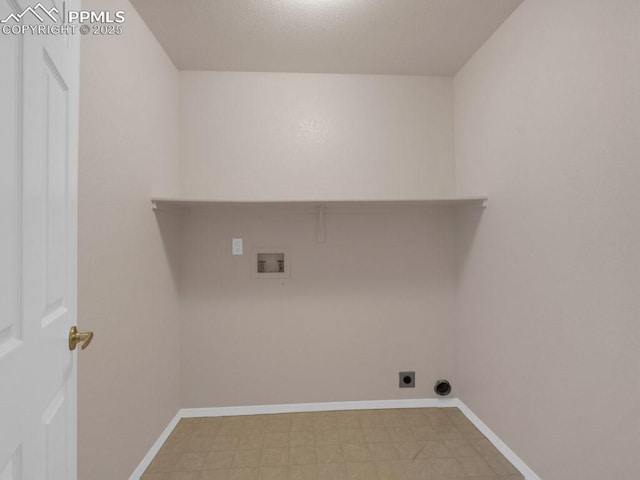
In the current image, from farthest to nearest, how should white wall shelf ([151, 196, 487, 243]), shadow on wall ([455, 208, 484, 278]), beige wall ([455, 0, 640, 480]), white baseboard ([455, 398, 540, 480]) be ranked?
shadow on wall ([455, 208, 484, 278]) → white wall shelf ([151, 196, 487, 243]) → white baseboard ([455, 398, 540, 480]) → beige wall ([455, 0, 640, 480])

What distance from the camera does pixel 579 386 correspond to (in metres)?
1.43

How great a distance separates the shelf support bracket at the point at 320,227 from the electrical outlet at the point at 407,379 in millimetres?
1207

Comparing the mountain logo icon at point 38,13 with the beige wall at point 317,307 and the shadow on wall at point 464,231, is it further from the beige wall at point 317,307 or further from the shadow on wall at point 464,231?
the shadow on wall at point 464,231

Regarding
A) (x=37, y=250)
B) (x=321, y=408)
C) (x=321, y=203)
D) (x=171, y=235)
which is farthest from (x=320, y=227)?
(x=37, y=250)

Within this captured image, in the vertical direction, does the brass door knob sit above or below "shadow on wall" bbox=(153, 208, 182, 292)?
below

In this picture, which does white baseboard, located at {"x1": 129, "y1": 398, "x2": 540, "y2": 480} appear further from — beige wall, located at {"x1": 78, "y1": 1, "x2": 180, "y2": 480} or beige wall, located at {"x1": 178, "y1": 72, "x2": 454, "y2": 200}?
beige wall, located at {"x1": 178, "y1": 72, "x2": 454, "y2": 200}

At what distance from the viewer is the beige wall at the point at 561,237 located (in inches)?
48.8

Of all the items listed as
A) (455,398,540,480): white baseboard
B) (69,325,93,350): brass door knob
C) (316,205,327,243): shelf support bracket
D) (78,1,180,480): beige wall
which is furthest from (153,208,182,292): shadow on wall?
(455,398,540,480): white baseboard

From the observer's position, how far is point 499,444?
77.9 inches

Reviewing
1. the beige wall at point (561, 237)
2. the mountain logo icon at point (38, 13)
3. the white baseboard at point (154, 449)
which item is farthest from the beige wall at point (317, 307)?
the mountain logo icon at point (38, 13)

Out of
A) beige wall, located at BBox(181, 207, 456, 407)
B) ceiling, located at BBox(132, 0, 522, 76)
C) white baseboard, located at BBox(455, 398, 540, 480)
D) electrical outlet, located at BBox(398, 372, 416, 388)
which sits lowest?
white baseboard, located at BBox(455, 398, 540, 480)

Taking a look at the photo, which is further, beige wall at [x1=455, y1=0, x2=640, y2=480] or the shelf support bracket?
the shelf support bracket

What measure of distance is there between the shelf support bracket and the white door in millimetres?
1629

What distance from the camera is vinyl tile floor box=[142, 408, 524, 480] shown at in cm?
181
